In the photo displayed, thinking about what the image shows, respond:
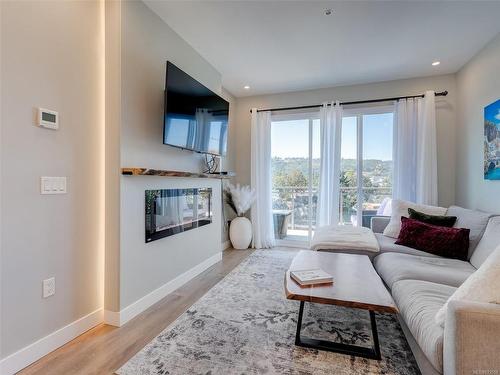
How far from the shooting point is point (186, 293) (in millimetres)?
2617

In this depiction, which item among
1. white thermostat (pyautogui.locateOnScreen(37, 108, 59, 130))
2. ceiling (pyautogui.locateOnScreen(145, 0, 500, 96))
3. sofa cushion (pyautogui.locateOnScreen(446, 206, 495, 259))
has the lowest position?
sofa cushion (pyautogui.locateOnScreen(446, 206, 495, 259))

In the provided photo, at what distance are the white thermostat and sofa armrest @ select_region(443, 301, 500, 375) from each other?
7.84 ft

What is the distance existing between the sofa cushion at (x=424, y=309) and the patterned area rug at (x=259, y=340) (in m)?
0.31

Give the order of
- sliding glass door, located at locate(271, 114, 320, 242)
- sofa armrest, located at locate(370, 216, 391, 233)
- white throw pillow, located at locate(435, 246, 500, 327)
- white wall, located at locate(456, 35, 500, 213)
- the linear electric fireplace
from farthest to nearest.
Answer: sliding glass door, located at locate(271, 114, 320, 242) → sofa armrest, located at locate(370, 216, 391, 233) → white wall, located at locate(456, 35, 500, 213) → the linear electric fireplace → white throw pillow, located at locate(435, 246, 500, 327)

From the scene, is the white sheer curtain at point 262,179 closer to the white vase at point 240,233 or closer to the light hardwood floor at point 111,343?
the white vase at point 240,233

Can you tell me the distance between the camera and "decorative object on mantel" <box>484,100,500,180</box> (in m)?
2.63

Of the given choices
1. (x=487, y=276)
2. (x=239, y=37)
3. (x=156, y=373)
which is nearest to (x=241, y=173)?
(x=239, y=37)

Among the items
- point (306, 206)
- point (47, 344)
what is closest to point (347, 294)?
point (47, 344)

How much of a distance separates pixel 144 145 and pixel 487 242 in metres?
2.99

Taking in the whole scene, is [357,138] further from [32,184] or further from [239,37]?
[32,184]

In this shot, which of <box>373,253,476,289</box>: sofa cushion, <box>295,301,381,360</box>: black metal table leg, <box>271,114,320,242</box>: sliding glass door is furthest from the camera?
<box>271,114,320,242</box>: sliding glass door

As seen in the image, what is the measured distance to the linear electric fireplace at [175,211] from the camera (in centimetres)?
238

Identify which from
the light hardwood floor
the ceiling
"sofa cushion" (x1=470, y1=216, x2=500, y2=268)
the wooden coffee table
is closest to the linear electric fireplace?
the light hardwood floor

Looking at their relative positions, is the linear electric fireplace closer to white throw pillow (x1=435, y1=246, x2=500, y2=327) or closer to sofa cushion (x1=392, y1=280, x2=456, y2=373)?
sofa cushion (x1=392, y1=280, x2=456, y2=373)
